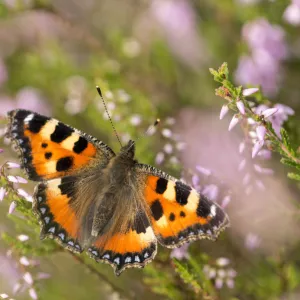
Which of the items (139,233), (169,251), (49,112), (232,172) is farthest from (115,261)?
(49,112)

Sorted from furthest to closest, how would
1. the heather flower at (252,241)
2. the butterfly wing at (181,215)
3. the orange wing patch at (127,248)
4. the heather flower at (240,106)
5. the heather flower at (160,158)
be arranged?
the heather flower at (252,241), the heather flower at (160,158), the orange wing patch at (127,248), the butterfly wing at (181,215), the heather flower at (240,106)

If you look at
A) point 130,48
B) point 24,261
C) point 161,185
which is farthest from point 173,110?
point 24,261

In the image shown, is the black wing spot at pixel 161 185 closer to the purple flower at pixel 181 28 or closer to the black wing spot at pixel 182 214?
the black wing spot at pixel 182 214

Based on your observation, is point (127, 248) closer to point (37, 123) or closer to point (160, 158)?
point (160, 158)

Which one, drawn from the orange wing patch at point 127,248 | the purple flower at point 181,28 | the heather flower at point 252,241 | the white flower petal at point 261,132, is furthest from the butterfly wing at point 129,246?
the purple flower at point 181,28

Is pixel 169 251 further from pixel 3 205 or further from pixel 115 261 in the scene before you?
pixel 3 205

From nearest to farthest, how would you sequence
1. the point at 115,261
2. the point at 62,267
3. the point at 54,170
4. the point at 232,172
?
the point at 115,261 < the point at 54,170 < the point at 232,172 < the point at 62,267
